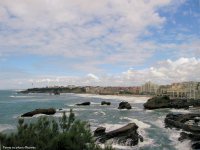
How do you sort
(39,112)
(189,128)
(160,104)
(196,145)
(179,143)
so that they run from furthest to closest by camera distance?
(160,104) → (39,112) → (189,128) → (179,143) → (196,145)

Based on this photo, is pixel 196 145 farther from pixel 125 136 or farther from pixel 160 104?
pixel 160 104

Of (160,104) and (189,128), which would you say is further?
(160,104)

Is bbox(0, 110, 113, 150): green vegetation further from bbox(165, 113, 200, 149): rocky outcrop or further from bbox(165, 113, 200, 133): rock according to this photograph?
bbox(165, 113, 200, 133): rock

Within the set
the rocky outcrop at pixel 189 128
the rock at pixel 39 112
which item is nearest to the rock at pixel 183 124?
the rocky outcrop at pixel 189 128

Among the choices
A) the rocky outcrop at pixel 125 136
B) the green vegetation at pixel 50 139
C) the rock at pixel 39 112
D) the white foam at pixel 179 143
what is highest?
the green vegetation at pixel 50 139

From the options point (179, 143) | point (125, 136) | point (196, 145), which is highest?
point (125, 136)

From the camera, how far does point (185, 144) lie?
37.3m

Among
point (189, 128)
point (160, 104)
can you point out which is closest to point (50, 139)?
point (189, 128)

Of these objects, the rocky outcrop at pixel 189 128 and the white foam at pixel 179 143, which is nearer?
the white foam at pixel 179 143

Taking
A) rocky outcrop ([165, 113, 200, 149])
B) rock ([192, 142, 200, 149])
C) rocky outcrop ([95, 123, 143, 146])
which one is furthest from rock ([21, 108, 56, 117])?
rock ([192, 142, 200, 149])

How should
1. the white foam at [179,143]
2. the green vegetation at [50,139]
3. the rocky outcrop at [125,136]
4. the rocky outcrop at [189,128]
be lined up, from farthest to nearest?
1. the rocky outcrop at [125,136]
2. the rocky outcrop at [189,128]
3. the white foam at [179,143]
4. the green vegetation at [50,139]

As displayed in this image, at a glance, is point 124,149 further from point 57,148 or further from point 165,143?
point 57,148

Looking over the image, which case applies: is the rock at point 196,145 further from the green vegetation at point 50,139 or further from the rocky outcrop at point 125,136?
the green vegetation at point 50,139

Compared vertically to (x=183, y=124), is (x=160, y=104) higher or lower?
higher
